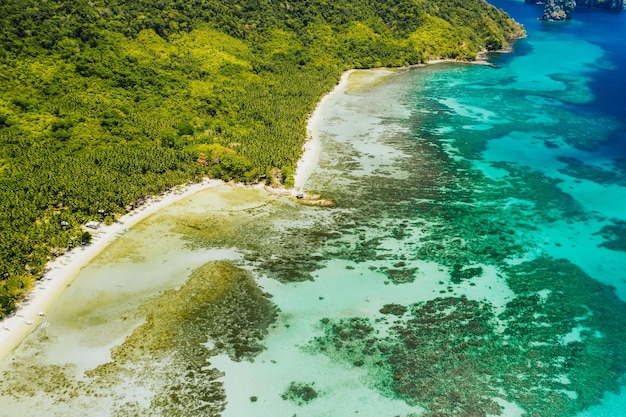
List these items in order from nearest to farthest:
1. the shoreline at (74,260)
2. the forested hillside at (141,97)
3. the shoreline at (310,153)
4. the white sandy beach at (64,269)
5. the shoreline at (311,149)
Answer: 1. the white sandy beach at (64,269)
2. the shoreline at (74,260)
3. the forested hillside at (141,97)
4. the shoreline at (311,149)
5. the shoreline at (310,153)

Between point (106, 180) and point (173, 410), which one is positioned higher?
point (106, 180)

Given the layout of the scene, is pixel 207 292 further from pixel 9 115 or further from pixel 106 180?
pixel 9 115

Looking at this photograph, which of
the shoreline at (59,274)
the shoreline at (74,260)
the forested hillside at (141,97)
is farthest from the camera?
the forested hillside at (141,97)

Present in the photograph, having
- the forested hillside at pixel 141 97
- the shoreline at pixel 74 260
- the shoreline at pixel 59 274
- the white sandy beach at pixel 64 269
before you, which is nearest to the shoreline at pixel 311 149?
the shoreline at pixel 74 260

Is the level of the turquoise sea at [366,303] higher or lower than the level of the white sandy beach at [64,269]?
lower

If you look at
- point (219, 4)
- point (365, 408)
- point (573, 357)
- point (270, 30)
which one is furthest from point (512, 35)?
point (365, 408)

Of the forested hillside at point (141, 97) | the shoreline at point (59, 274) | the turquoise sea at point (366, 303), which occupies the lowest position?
the turquoise sea at point (366, 303)

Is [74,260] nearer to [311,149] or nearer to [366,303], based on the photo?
[366,303]

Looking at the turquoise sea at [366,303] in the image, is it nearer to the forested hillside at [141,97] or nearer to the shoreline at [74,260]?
the shoreline at [74,260]
